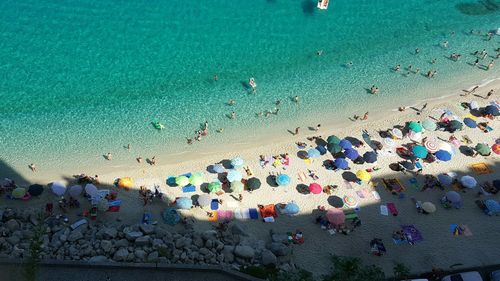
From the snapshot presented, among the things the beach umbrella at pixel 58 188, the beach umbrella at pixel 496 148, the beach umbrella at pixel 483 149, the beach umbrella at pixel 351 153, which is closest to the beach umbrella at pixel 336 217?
the beach umbrella at pixel 351 153

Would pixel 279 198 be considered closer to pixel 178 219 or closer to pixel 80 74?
pixel 178 219

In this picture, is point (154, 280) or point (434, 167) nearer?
point (154, 280)

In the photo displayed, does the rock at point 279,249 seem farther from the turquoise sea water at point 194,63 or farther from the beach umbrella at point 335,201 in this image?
the turquoise sea water at point 194,63

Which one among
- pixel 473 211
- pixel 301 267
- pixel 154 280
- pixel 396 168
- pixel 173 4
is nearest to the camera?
pixel 154 280

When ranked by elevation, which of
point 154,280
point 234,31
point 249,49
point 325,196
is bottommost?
point 154,280

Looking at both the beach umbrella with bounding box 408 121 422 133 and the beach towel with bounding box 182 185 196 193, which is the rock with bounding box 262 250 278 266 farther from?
the beach umbrella with bounding box 408 121 422 133

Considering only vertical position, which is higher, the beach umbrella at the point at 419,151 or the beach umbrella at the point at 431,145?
the beach umbrella at the point at 431,145

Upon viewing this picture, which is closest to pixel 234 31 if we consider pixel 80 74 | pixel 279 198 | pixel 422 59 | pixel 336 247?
pixel 80 74
